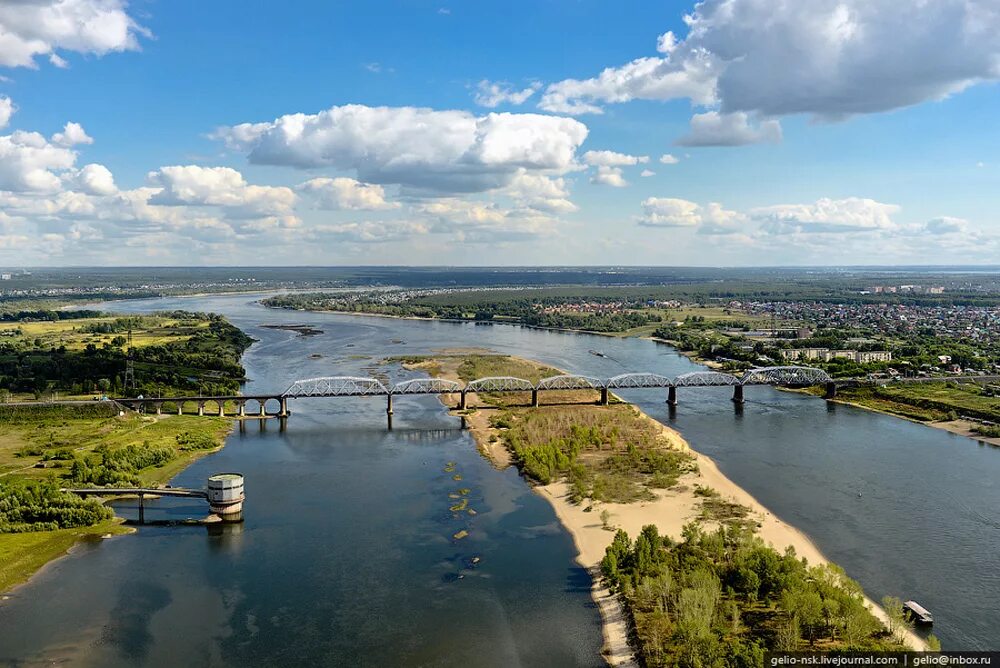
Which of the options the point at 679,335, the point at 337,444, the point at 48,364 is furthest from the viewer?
the point at 679,335

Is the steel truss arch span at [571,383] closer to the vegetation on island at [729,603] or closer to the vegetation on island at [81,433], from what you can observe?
the vegetation on island at [81,433]

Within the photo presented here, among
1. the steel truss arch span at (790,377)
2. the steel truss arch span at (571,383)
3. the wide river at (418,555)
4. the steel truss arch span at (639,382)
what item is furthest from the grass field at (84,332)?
the steel truss arch span at (790,377)

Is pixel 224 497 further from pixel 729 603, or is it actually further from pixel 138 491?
pixel 729 603

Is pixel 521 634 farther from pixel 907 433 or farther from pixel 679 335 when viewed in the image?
pixel 679 335

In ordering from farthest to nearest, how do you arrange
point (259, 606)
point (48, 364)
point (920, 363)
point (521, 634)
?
point (920, 363), point (48, 364), point (259, 606), point (521, 634)

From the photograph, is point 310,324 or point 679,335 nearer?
point 679,335

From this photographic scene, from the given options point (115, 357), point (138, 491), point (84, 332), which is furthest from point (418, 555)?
point (84, 332)

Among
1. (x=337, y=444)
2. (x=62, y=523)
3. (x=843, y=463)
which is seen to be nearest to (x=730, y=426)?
(x=843, y=463)
